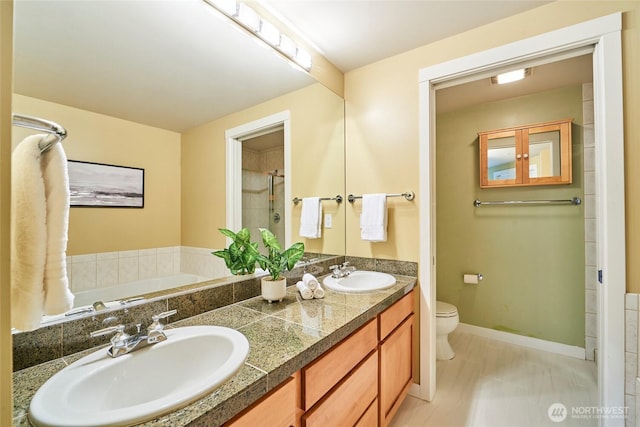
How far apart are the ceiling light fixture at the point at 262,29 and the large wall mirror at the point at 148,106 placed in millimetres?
46

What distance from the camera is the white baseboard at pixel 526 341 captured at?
2.18m

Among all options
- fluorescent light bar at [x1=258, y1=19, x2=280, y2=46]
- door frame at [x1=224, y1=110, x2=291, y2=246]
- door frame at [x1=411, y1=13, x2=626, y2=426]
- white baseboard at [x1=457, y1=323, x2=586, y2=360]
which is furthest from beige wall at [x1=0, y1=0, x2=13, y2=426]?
white baseboard at [x1=457, y1=323, x2=586, y2=360]

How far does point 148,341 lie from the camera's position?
81cm

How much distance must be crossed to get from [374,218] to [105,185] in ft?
4.77

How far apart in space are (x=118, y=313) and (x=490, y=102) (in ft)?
10.5

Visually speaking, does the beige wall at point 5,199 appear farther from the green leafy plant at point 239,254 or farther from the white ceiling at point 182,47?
the green leafy plant at point 239,254

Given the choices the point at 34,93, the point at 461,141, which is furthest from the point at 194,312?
the point at 461,141

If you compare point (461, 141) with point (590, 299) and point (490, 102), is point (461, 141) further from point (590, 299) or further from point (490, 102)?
point (590, 299)

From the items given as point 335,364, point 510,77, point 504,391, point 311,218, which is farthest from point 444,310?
point 510,77

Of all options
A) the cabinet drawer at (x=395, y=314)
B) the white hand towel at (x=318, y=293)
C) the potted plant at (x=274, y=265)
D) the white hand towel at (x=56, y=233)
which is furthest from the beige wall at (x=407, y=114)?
the white hand towel at (x=56, y=233)

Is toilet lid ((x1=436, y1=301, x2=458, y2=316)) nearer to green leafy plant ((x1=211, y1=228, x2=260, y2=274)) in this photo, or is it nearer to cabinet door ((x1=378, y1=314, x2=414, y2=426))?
cabinet door ((x1=378, y1=314, x2=414, y2=426))

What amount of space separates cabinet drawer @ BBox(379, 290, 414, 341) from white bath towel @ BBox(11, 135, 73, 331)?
3.91 feet

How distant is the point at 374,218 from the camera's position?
1824 millimetres

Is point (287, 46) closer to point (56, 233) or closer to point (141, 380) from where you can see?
point (56, 233)
